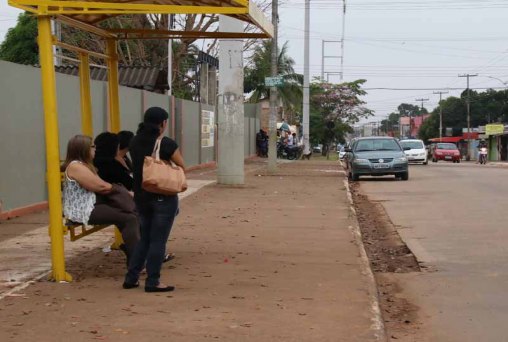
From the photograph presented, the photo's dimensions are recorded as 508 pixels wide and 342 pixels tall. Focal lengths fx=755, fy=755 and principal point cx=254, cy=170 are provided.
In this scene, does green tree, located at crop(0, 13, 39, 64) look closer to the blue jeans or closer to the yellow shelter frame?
the yellow shelter frame

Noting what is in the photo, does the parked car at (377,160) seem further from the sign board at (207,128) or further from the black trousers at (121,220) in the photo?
the black trousers at (121,220)

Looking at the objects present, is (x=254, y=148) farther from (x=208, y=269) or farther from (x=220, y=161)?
(x=208, y=269)

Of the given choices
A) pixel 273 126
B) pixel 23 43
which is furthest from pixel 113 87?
pixel 23 43

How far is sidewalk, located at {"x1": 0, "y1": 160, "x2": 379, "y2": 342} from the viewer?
5398mm

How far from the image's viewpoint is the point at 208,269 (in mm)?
7824

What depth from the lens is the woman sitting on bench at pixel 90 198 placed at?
22.7 ft

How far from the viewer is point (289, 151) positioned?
4188 cm

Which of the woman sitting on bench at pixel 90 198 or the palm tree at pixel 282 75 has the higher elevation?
the palm tree at pixel 282 75

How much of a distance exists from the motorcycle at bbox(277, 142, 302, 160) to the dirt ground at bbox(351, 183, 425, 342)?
25453 mm

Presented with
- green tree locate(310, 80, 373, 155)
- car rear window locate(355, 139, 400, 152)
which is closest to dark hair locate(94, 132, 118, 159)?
car rear window locate(355, 139, 400, 152)

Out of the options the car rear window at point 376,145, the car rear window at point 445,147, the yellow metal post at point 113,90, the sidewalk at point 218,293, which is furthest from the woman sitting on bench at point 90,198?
the car rear window at point 445,147

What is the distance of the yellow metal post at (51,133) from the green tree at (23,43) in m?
35.6

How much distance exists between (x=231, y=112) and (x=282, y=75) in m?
30.6

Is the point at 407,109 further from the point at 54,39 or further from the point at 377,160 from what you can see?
the point at 54,39
